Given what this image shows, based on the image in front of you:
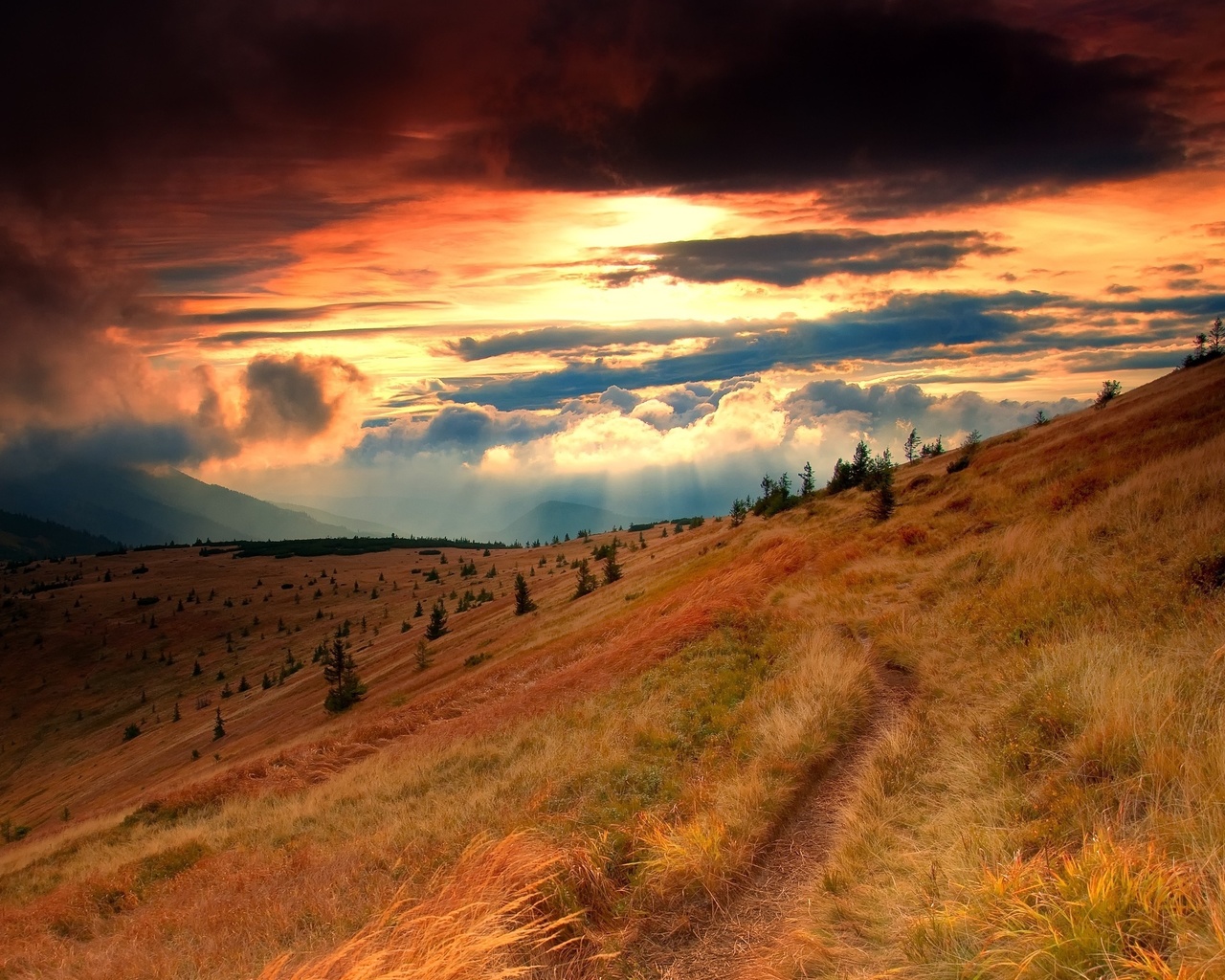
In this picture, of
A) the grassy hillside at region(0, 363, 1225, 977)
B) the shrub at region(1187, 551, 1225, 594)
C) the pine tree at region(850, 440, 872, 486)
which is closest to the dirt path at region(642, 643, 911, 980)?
the grassy hillside at region(0, 363, 1225, 977)

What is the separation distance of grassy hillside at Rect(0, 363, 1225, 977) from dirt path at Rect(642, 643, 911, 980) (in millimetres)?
40

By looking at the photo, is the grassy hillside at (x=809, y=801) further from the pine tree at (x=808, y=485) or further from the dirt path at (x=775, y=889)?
the pine tree at (x=808, y=485)

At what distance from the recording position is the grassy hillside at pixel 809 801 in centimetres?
469

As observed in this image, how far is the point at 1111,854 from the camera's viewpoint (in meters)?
4.37

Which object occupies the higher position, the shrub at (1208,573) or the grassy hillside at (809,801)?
the shrub at (1208,573)

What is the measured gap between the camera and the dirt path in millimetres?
5699

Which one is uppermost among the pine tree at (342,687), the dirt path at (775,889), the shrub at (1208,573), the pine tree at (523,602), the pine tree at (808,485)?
the pine tree at (808,485)

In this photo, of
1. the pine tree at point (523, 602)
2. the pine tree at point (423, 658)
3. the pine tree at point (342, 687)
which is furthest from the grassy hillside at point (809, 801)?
→ the pine tree at point (523, 602)

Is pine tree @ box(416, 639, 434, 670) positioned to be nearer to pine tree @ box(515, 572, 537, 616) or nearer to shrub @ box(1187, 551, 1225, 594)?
pine tree @ box(515, 572, 537, 616)

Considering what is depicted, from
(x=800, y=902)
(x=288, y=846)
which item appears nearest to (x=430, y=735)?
(x=288, y=846)

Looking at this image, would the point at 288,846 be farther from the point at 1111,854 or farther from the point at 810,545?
the point at 810,545

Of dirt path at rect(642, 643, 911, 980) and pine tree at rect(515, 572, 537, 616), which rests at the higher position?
dirt path at rect(642, 643, 911, 980)

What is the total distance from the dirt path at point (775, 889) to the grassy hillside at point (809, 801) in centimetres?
4

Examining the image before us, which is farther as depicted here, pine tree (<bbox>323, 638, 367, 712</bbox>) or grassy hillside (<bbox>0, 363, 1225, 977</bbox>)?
pine tree (<bbox>323, 638, 367, 712</bbox>)
